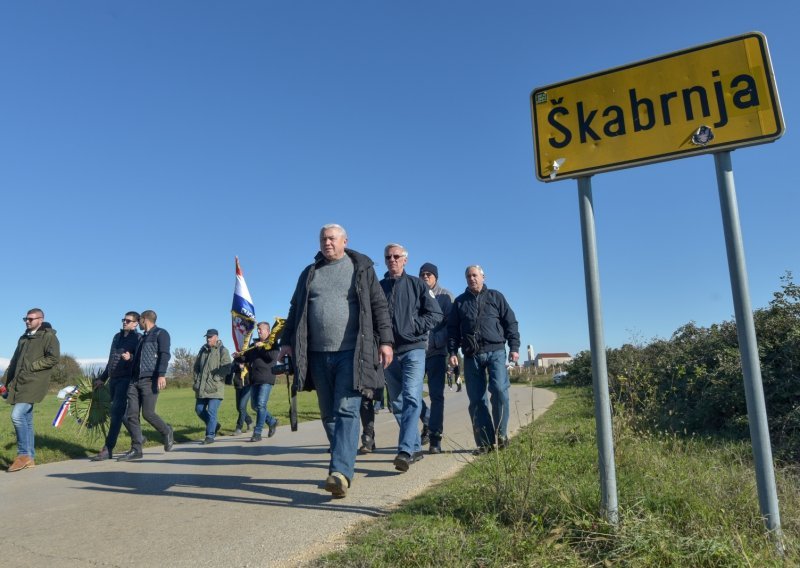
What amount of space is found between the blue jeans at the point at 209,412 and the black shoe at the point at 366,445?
364cm

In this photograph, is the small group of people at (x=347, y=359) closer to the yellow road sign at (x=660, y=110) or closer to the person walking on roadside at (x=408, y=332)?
the person walking on roadside at (x=408, y=332)

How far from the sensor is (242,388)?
1055 cm

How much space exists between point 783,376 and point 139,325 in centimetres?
845

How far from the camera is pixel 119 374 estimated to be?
26.8 ft

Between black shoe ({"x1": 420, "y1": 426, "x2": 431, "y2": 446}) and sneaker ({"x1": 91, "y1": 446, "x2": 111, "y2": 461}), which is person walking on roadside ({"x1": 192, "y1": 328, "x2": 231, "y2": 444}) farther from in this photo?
black shoe ({"x1": 420, "y1": 426, "x2": 431, "y2": 446})

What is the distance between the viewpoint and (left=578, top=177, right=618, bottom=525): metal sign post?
306 cm

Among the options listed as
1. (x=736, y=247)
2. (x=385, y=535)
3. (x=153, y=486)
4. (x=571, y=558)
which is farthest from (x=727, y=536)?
(x=153, y=486)

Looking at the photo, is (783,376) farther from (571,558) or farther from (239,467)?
(239,467)

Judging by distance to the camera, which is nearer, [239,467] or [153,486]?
[153,486]

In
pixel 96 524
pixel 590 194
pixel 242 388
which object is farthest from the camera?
pixel 242 388

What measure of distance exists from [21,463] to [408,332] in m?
5.19

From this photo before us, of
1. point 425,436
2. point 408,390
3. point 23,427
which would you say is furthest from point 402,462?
point 23,427

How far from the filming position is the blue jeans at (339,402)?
432 cm

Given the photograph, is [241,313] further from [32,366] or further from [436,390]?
[436,390]
